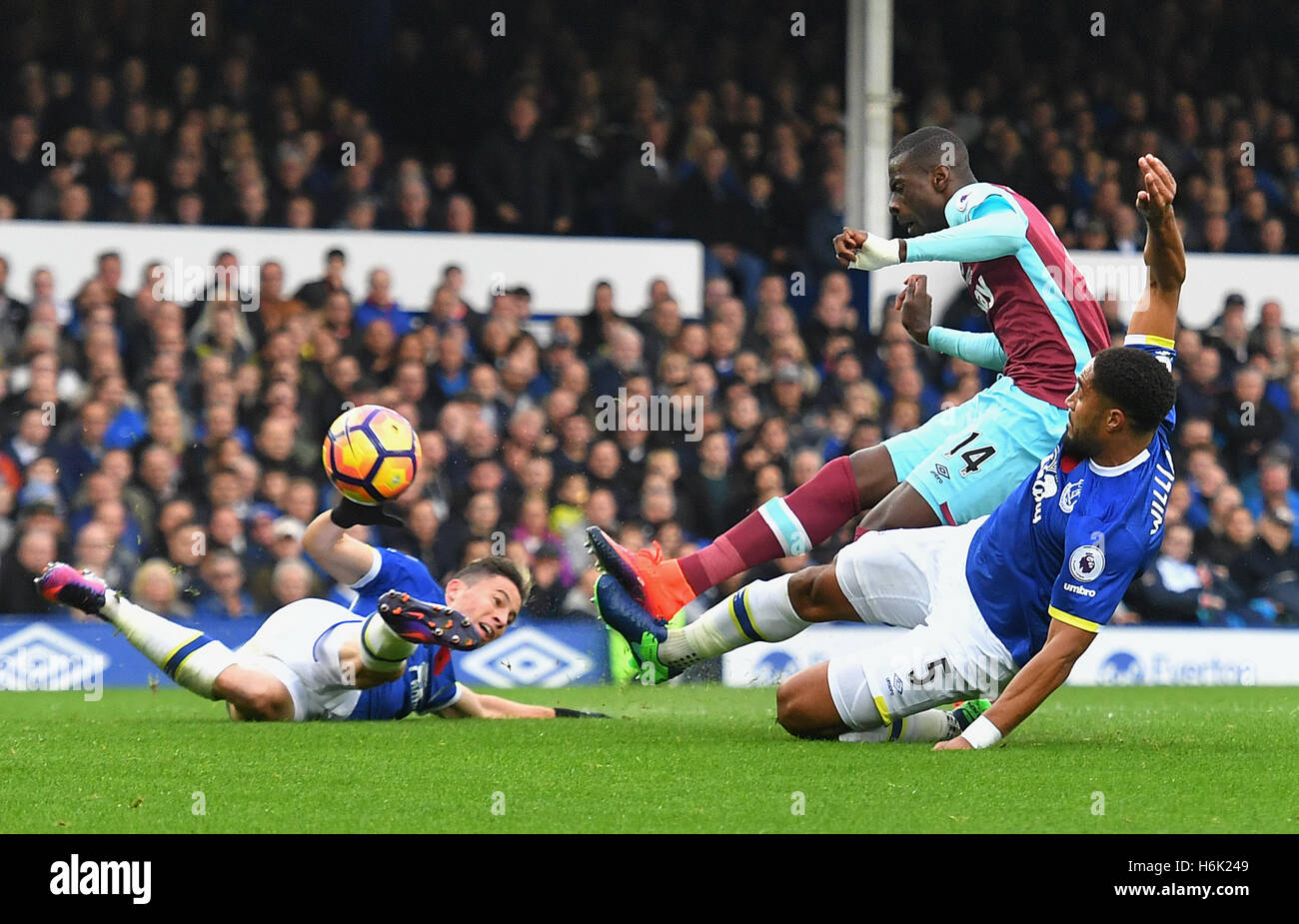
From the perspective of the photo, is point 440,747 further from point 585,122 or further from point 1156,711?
point 585,122

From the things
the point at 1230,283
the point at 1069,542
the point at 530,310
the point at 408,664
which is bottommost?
the point at 408,664

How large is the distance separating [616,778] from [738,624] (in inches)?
56.2

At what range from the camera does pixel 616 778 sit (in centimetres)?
530

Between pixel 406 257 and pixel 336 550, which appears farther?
pixel 406 257

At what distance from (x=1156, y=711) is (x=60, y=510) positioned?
5.98 metres

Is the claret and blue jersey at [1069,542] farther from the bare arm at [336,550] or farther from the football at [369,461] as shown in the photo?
the bare arm at [336,550]

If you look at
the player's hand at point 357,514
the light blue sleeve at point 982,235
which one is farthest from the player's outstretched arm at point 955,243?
the player's hand at point 357,514

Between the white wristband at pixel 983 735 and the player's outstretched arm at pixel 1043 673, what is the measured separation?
0.04 metres

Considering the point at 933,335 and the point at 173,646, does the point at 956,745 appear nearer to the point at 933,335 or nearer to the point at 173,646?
the point at 933,335

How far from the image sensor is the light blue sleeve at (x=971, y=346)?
736cm

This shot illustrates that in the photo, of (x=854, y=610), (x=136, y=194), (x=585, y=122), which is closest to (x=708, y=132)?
(x=585, y=122)

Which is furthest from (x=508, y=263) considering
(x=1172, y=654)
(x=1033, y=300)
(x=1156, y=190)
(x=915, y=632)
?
(x=1156, y=190)

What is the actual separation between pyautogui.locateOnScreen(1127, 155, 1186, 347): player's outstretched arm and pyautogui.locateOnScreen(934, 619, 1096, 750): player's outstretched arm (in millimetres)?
1104

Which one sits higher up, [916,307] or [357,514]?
[916,307]
